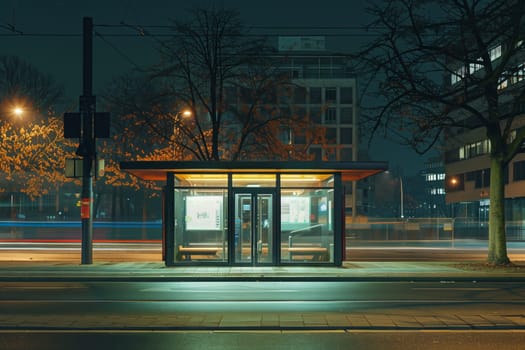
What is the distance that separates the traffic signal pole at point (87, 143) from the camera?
72.4 ft

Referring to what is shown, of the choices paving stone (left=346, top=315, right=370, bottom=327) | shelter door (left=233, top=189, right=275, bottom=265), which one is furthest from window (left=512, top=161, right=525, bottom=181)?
paving stone (left=346, top=315, right=370, bottom=327)

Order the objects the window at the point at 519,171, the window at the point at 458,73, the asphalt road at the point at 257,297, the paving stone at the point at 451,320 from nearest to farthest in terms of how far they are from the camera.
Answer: the paving stone at the point at 451,320 → the asphalt road at the point at 257,297 → the window at the point at 458,73 → the window at the point at 519,171

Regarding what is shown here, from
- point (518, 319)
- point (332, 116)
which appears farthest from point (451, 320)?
point (332, 116)

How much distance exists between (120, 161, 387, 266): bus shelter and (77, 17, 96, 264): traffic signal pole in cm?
197

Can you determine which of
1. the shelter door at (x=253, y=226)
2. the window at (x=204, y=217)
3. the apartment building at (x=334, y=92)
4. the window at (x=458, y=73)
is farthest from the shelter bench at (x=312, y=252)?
the apartment building at (x=334, y=92)

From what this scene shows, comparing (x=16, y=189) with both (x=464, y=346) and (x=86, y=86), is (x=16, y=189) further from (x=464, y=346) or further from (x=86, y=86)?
(x=464, y=346)

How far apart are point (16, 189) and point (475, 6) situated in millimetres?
39520

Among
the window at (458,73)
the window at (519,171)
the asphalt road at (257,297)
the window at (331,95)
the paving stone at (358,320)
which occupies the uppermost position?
the window at (331,95)

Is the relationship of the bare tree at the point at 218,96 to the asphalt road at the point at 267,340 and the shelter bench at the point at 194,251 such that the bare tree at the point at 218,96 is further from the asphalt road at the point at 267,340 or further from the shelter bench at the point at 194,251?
the asphalt road at the point at 267,340

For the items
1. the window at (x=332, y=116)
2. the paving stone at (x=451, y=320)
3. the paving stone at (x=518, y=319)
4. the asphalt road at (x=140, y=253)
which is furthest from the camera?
the window at (x=332, y=116)

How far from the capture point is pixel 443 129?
76.9 feet

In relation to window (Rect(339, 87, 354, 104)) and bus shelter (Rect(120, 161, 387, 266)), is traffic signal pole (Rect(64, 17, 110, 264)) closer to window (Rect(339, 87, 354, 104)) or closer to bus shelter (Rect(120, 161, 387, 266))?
bus shelter (Rect(120, 161, 387, 266))

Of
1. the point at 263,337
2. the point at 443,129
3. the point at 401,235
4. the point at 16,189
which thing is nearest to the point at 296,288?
the point at 263,337

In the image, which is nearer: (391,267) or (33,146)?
(391,267)
